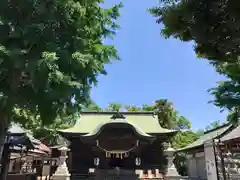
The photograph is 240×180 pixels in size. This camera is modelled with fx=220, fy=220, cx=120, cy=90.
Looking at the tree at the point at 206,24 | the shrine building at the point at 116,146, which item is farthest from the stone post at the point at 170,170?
the tree at the point at 206,24

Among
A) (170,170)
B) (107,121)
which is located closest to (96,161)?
(107,121)

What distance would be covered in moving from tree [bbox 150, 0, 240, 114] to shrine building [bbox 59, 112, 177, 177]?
9946mm

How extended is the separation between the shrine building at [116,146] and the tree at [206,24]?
32.6 feet

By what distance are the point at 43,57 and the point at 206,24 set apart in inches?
168

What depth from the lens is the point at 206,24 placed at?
10.6 feet

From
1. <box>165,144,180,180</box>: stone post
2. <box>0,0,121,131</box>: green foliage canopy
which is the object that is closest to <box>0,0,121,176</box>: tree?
<box>0,0,121,131</box>: green foliage canopy

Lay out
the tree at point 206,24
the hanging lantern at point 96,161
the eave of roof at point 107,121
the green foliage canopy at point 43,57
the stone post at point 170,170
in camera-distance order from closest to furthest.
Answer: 1. the tree at point 206,24
2. the green foliage canopy at point 43,57
3. the stone post at point 170,170
4. the hanging lantern at point 96,161
5. the eave of roof at point 107,121

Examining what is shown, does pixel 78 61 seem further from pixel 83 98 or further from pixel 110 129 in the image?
pixel 110 129

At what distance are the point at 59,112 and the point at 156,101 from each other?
2107 centimetres

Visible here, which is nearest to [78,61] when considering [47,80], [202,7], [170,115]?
[47,80]

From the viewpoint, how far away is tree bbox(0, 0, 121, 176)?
19.5 feet

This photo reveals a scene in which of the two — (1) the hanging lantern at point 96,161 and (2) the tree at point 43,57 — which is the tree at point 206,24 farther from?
(1) the hanging lantern at point 96,161

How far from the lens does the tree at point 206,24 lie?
313 cm

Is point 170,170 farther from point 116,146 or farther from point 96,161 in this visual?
point 96,161
